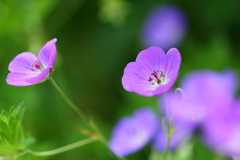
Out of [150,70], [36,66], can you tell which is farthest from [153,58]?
[36,66]

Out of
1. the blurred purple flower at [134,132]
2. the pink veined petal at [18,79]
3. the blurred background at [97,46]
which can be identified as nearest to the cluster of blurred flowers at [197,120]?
the blurred purple flower at [134,132]

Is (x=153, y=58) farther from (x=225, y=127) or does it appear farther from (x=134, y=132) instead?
(x=134, y=132)

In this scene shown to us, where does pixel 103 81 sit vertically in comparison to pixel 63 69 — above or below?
below

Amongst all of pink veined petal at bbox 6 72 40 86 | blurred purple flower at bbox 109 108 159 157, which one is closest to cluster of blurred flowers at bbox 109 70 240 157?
blurred purple flower at bbox 109 108 159 157

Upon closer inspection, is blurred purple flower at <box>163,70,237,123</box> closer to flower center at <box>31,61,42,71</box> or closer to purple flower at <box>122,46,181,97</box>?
purple flower at <box>122,46,181,97</box>

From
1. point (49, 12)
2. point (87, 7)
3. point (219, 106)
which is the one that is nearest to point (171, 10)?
point (87, 7)

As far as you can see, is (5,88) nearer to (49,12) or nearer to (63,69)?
(63,69)
